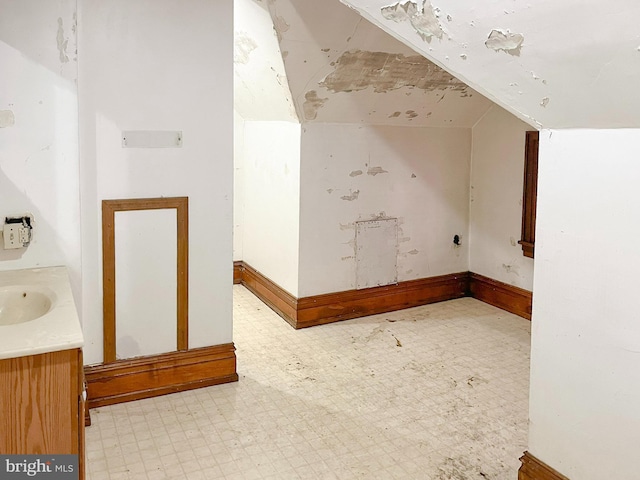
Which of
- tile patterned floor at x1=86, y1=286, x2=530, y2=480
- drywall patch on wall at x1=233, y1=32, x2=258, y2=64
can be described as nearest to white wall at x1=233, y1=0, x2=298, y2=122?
drywall patch on wall at x1=233, y1=32, x2=258, y2=64

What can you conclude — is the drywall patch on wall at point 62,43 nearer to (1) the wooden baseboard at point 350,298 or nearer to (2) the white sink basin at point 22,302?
(2) the white sink basin at point 22,302

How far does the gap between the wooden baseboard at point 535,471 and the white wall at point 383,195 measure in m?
2.07

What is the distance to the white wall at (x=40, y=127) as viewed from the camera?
2.47m

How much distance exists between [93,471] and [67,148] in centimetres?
134

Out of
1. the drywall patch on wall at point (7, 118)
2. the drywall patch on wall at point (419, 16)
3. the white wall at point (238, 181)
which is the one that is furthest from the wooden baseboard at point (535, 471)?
the white wall at point (238, 181)

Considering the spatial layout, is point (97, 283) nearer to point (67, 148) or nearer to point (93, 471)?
point (67, 148)

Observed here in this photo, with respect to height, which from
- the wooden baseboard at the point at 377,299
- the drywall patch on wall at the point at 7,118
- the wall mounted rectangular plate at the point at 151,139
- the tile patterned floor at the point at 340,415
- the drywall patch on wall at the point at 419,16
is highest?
the drywall patch on wall at the point at 419,16

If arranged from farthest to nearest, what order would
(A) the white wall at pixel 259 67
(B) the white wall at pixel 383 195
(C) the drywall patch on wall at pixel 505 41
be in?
(B) the white wall at pixel 383 195
(A) the white wall at pixel 259 67
(C) the drywall patch on wall at pixel 505 41

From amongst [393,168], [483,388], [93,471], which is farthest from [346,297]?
[93,471]

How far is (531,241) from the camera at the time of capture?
410 centimetres

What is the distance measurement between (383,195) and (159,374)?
6.59 ft

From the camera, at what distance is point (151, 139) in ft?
9.36

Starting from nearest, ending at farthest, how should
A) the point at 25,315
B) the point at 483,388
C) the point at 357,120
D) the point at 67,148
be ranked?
the point at 25,315 < the point at 67,148 < the point at 483,388 < the point at 357,120

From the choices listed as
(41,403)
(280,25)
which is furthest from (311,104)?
(41,403)
